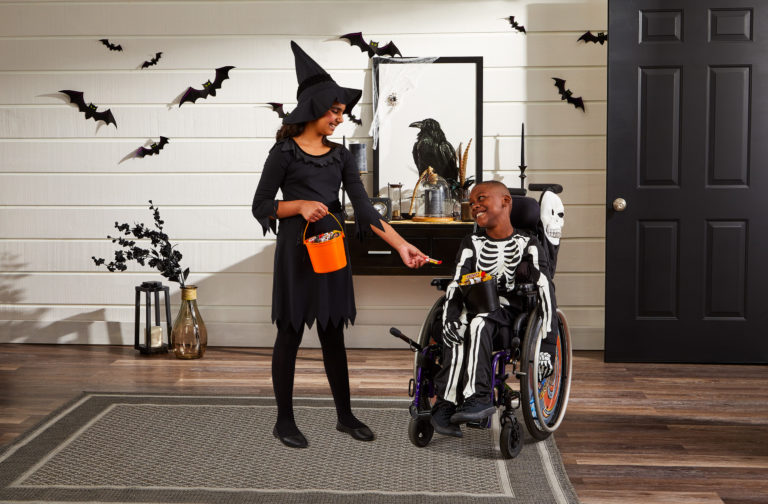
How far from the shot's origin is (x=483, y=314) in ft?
8.34

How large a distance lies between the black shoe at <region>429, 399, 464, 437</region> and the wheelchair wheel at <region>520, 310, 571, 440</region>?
0.23m

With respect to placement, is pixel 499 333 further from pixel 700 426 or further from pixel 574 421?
pixel 700 426

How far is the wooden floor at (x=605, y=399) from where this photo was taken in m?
2.43

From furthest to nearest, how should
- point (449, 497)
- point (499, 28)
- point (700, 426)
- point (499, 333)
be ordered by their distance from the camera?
point (499, 28) < point (700, 426) < point (499, 333) < point (449, 497)

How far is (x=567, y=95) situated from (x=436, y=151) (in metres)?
0.76

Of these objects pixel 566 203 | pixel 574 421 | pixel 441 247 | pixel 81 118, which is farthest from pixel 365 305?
pixel 81 118

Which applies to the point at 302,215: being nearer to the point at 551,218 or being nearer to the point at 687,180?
the point at 551,218

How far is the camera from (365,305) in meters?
4.35

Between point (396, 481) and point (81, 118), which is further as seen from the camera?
point (81, 118)

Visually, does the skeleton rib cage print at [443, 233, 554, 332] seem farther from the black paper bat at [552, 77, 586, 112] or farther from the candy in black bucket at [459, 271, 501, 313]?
the black paper bat at [552, 77, 586, 112]

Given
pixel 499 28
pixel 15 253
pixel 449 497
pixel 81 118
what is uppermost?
pixel 499 28

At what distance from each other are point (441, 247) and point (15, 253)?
7.94 feet

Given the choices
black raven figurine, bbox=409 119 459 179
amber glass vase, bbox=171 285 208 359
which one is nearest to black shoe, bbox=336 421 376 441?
amber glass vase, bbox=171 285 208 359

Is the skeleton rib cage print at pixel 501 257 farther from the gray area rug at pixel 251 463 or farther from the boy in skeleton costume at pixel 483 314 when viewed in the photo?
the gray area rug at pixel 251 463
